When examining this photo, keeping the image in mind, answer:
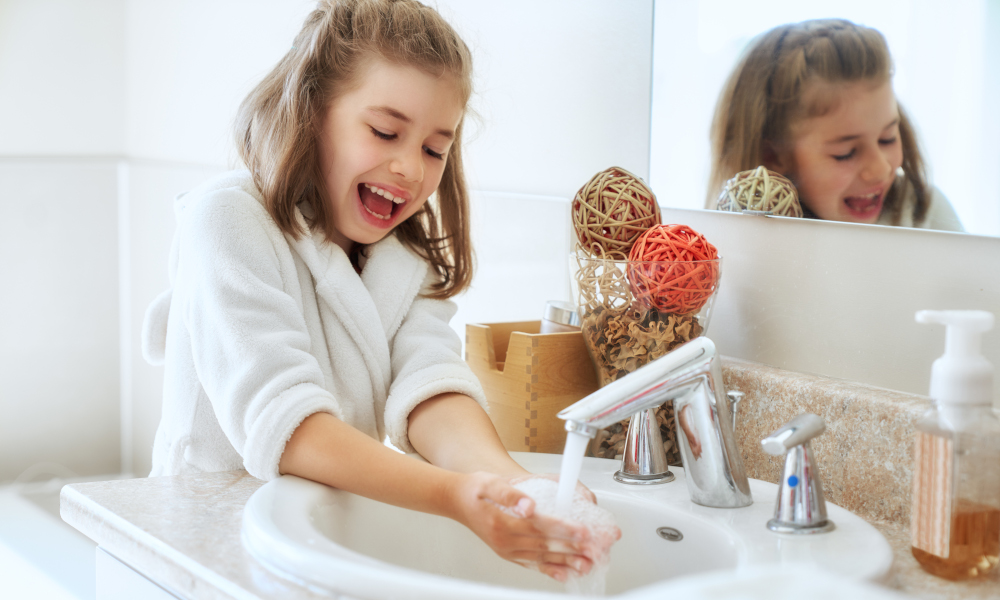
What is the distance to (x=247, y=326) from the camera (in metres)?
0.67

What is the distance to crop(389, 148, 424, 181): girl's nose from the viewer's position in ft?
2.53

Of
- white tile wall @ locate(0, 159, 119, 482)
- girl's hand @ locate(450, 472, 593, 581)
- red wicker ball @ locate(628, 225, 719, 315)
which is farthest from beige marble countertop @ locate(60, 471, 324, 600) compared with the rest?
white tile wall @ locate(0, 159, 119, 482)

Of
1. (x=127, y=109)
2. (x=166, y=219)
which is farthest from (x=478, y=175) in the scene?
(x=127, y=109)

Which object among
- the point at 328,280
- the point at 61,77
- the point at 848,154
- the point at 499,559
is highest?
the point at 61,77

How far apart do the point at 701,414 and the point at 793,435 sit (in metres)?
0.08

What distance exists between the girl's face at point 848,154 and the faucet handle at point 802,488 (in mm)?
207

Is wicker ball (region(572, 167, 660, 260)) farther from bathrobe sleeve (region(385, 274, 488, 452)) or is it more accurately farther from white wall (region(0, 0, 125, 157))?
white wall (region(0, 0, 125, 157))

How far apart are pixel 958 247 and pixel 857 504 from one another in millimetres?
195

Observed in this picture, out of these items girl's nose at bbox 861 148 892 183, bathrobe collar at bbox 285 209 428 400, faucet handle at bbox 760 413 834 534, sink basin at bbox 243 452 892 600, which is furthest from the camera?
bathrobe collar at bbox 285 209 428 400

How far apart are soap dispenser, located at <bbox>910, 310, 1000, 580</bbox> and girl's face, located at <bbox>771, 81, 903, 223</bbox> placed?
8.1 inches

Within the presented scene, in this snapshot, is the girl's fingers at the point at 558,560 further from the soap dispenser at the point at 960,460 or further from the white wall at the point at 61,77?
the white wall at the point at 61,77

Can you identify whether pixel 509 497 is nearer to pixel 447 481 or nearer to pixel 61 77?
pixel 447 481

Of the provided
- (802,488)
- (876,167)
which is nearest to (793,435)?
(802,488)

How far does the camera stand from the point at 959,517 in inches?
20.3
